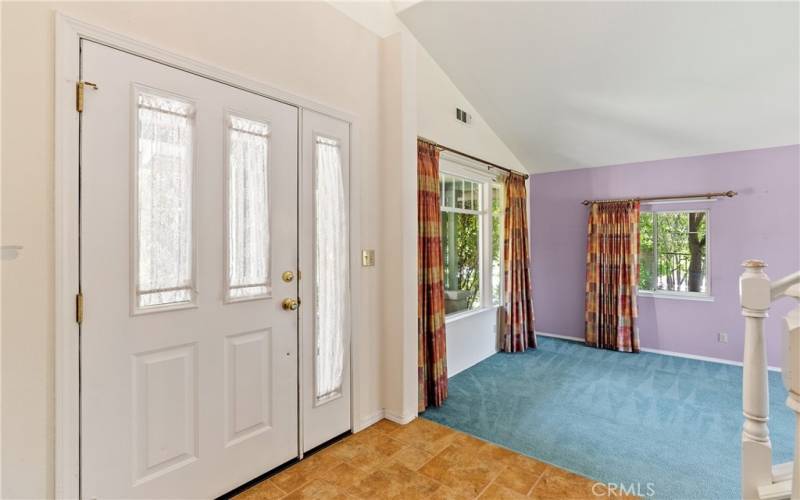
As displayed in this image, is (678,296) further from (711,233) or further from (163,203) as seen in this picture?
(163,203)

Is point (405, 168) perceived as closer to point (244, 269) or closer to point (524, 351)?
point (244, 269)

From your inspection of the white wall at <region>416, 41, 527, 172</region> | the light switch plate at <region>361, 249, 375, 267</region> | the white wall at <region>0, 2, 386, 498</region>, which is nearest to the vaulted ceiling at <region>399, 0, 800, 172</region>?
the white wall at <region>416, 41, 527, 172</region>

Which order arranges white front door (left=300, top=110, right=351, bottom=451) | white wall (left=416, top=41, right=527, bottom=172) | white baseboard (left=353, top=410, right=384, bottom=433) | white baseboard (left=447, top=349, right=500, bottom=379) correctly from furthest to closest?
white baseboard (left=447, top=349, right=500, bottom=379) → white wall (left=416, top=41, right=527, bottom=172) → white baseboard (left=353, top=410, right=384, bottom=433) → white front door (left=300, top=110, right=351, bottom=451)

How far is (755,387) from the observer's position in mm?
1378

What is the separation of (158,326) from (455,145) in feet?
10.1

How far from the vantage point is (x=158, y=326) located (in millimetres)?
1727

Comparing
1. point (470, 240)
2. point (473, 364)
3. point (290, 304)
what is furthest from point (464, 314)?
point (290, 304)

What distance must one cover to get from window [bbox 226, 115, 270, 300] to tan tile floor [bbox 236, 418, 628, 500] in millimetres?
1070

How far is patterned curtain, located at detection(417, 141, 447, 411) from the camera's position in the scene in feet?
10.3

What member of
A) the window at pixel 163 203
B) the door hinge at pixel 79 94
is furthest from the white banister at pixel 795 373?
the door hinge at pixel 79 94

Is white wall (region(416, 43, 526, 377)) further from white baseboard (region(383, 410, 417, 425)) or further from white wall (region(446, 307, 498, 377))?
white baseboard (region(383, 410, 417, 425))

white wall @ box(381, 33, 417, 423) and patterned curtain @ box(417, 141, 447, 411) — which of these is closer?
white wall @ box(381, 33, 417, 423)

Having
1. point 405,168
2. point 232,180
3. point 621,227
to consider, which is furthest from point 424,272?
point 621,227

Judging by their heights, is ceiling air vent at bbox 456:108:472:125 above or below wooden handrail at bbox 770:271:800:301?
above
